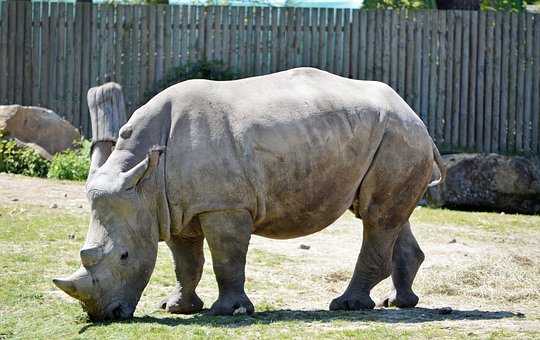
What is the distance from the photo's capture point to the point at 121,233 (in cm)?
787

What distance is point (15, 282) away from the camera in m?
9.52

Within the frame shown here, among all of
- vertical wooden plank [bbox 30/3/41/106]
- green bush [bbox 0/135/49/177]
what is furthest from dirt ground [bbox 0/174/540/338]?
vertical wooden plank [bbox 30/3/41/106]

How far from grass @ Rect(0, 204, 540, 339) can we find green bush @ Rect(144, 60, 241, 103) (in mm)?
5466

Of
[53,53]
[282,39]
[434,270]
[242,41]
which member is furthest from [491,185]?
[53,53]

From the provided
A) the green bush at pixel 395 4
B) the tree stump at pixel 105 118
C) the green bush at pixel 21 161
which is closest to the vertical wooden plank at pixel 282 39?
the green bush at pixel 395 4

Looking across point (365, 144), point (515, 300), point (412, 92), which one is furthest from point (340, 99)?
point (412, 92)

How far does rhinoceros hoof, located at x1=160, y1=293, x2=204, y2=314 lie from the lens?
28.1 ft

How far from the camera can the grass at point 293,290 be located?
743 cm

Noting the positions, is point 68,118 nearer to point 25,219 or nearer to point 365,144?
point 25,219

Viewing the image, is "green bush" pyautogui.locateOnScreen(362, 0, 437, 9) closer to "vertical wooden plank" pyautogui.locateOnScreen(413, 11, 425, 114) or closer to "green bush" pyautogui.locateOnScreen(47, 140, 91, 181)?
"vertical wooden plank" pyautogui.locateOnScreen(413, 11, 425, 114)

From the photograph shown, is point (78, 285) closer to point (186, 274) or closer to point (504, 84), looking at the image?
point (186, 274)

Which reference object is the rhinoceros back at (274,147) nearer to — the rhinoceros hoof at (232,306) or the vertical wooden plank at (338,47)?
the rhinoceros hoof at (232,306)

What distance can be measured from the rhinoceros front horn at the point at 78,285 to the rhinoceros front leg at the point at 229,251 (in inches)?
37.6

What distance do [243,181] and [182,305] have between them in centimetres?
117
